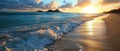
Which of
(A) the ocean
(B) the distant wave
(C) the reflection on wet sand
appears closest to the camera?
(B) the distant wave

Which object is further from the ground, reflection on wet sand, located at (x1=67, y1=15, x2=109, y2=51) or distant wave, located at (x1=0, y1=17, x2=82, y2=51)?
distant wave, located at (x1=0, y1=17, x2=82, y2=51)

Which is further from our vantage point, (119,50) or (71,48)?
(71,48)

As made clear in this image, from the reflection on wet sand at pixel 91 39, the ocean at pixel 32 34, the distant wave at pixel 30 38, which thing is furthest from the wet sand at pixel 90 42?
the ocean at pixel 32 34

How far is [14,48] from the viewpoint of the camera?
26.7ft

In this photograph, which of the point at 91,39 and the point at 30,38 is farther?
the point at 91,39

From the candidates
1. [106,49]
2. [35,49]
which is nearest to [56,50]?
[35,49]

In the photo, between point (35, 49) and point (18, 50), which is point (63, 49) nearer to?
point (35, 49)

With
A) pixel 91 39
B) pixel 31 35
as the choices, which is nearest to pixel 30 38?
pixel 31 35

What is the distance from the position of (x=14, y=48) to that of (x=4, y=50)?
0.50m

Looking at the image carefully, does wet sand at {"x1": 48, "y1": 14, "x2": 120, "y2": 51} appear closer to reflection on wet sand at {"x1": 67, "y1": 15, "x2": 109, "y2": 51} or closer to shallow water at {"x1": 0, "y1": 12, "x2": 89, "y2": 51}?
reflection on wet sand at {"x1": 67, "y1": 15, "x2": 109, "y2": 51}

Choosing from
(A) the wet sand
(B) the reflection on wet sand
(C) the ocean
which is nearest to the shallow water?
(C) the ocean

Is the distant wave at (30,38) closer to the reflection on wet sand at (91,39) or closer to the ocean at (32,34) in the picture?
the ocean at (32,34)

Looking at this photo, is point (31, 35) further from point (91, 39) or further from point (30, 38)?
point (91, 39)

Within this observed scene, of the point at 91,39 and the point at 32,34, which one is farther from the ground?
the point at 32,34
